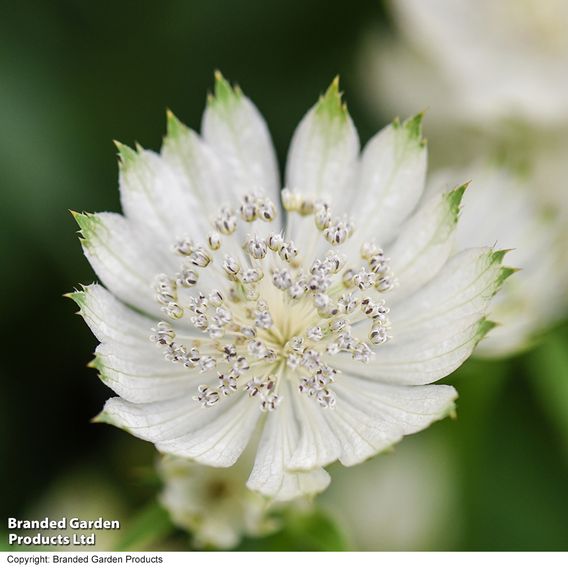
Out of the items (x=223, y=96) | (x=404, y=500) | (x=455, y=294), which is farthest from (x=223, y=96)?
(x=404, y=500)

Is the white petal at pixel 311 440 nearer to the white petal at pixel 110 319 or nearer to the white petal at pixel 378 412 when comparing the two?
the white petal at pixel 378 412

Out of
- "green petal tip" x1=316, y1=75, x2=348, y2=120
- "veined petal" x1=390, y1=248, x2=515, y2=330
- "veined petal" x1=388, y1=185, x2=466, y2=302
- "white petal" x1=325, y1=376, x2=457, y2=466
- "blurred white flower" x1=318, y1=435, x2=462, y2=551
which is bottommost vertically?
"blurred white flower" x1=318, y1=435, x2=462, y2=551

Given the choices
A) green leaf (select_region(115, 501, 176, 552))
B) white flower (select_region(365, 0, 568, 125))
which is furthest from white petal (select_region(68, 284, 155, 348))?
white flower (select_region(365, 0, 568, 125))

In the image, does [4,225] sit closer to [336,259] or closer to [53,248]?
[53,248]

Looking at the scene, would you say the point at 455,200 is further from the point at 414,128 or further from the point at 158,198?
the point at 158,198

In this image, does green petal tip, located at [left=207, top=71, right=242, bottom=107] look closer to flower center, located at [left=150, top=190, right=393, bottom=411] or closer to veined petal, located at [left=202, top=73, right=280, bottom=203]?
veined petal, located at [left=202, top=73, right=280, bottom=203]

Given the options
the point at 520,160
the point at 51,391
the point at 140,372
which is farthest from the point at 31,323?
the point at 520,160
